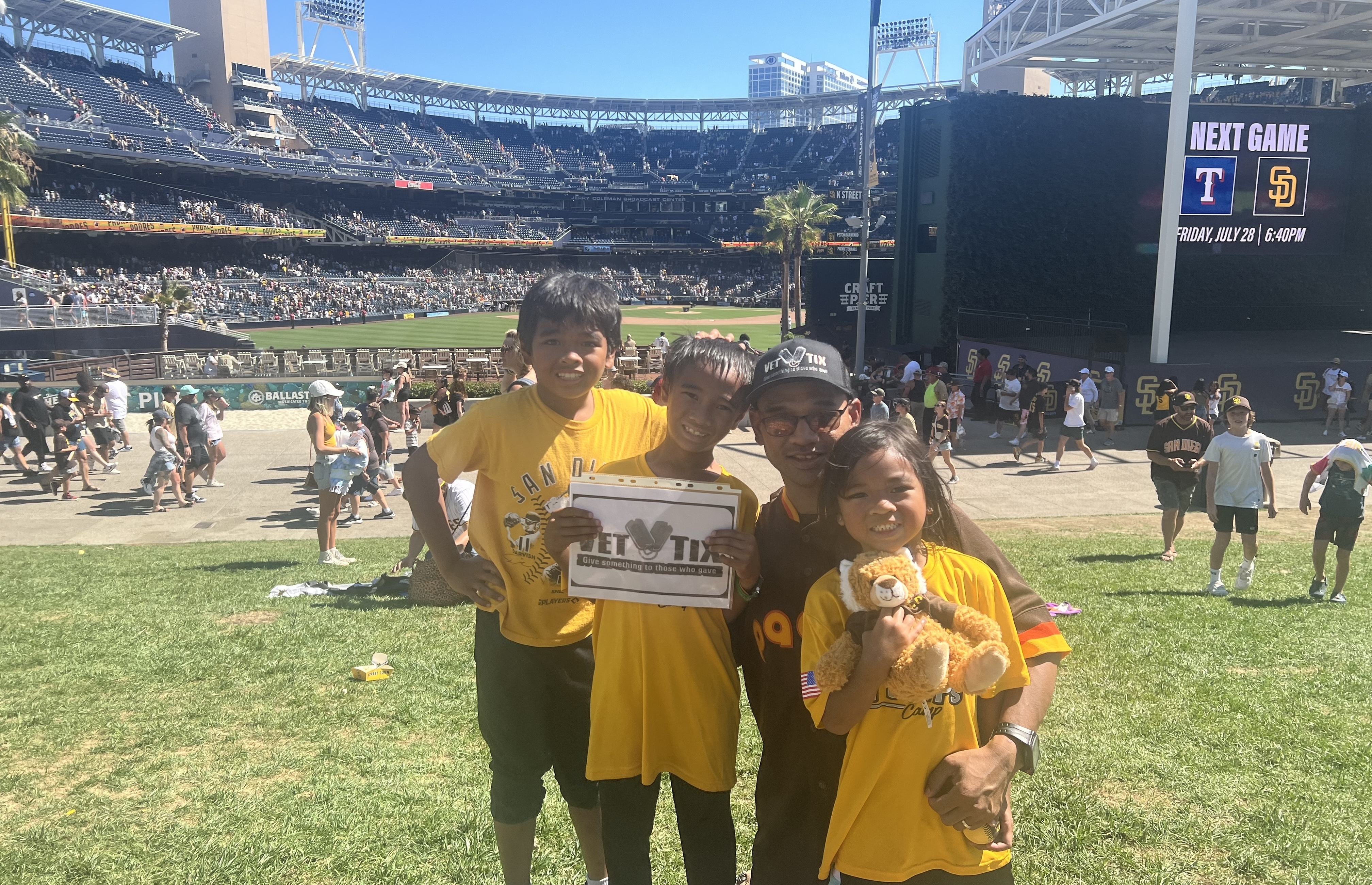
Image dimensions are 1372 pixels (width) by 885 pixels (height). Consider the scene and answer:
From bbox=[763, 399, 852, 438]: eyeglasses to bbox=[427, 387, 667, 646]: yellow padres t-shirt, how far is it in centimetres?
71

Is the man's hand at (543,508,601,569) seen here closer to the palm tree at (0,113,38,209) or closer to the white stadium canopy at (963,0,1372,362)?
the white stadium canopy at (963,0,1372,362)

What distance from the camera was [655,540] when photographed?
2479mm

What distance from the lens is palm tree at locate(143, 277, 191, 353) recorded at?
3300 cm

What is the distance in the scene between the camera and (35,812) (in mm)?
3961

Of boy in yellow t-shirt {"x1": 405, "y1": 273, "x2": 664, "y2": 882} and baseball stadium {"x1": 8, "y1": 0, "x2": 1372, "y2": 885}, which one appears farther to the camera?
boy in yellow t-shirt {"x1": 405, "y1": 273, "x2": 664, "y2": 882}

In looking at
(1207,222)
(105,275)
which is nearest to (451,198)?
(105,275)

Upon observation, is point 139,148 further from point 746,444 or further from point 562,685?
point 562,685

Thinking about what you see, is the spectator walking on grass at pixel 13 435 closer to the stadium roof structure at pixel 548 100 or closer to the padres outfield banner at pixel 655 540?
the padres outfield banner at pixel 655 540

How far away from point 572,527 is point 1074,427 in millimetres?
16137

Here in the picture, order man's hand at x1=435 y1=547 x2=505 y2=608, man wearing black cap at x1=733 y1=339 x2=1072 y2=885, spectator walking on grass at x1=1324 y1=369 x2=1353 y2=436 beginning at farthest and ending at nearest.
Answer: spectator walking on grass at x1=1324 y1=369 x2=1353 y2=436 → man's hand at x1=435 y1=547 x2=505 y2=608 → man wearing black cap at x1=733 y1=339 x2=1072 y2=885

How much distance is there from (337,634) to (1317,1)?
3164 cm

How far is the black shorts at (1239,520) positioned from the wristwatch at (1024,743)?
7527mm

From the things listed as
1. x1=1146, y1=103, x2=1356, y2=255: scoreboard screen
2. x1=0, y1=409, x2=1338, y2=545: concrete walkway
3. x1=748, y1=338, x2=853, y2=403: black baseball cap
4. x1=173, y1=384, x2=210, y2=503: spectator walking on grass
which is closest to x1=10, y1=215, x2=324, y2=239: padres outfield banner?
x1=0, y1=409, x2=1338, y2=545: concrete walkway

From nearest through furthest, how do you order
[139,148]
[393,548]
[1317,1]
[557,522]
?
[557,522] → [393,548] → [1317,1] → [139,148]
